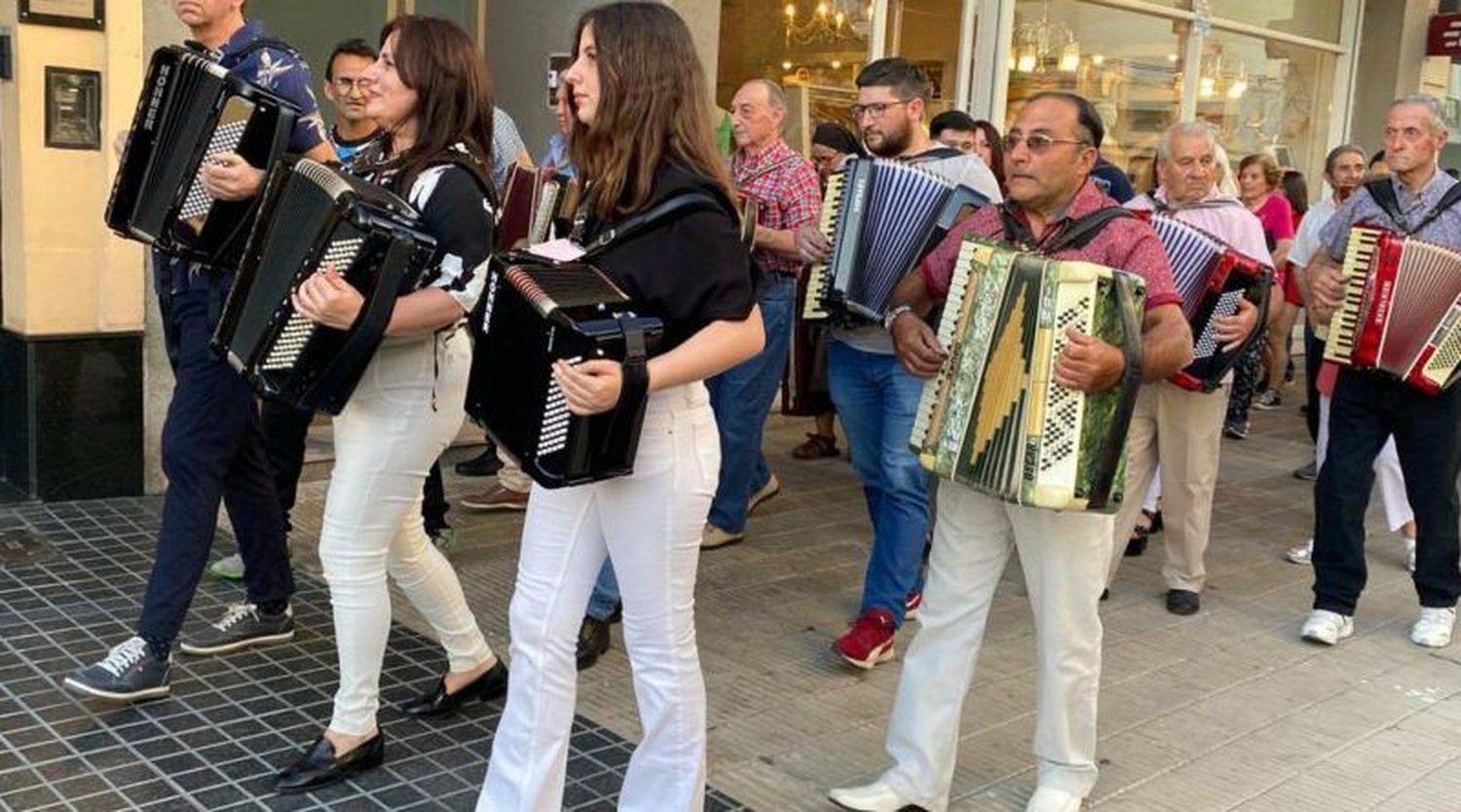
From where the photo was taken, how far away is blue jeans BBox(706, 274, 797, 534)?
18.7 ft

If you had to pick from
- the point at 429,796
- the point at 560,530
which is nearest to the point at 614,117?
the point at 560,530

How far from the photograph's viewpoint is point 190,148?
3750 millimetres

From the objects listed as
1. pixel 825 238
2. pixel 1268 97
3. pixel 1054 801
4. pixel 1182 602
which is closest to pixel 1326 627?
pixel 1182 602

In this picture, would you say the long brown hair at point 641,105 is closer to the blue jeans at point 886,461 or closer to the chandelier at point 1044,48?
the blue jeans at point 886,461

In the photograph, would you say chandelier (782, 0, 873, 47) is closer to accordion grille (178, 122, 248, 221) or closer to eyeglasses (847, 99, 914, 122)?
eyeglasses (847, 99, 914, 122)

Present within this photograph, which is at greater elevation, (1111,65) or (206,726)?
(1111,65)

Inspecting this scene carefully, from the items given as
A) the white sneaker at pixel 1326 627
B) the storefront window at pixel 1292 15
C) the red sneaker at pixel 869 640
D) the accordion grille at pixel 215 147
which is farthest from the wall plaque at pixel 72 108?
the storefront window at pixel 1292 15

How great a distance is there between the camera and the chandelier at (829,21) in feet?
30.2

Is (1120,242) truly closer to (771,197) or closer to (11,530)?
(771,197)

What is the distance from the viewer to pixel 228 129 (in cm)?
369

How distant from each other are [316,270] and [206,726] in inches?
58.4

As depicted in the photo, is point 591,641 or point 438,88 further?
point 591,641

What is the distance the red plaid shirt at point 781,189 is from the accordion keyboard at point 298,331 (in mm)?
2636

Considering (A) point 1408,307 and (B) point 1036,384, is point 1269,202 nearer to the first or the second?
(A) point 1408,307
